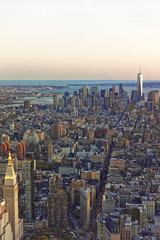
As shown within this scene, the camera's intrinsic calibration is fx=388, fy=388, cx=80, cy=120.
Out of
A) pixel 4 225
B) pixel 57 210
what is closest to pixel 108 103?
pixel 57 210

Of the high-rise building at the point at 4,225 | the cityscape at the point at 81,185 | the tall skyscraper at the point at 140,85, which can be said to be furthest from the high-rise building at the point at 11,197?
the tall skyscraper at the point at 140,85

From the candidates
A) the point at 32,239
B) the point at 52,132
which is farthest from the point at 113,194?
the point at 52,132

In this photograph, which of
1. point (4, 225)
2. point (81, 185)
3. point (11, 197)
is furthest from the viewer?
point (81, 185)

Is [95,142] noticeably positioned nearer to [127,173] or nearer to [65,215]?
[127,173]

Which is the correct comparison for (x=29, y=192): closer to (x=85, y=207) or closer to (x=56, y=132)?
(x=85, y=207)

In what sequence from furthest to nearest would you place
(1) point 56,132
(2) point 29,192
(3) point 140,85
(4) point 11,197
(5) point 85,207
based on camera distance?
(3) point 140,85, (1) point 56,132, (2) point 29,192, (5) point 85,207, (4) point 11,197

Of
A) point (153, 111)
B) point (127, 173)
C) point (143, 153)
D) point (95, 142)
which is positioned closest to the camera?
point (127, 173)

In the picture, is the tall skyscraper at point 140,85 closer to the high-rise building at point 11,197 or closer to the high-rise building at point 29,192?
the high-rise building at point 29,192
